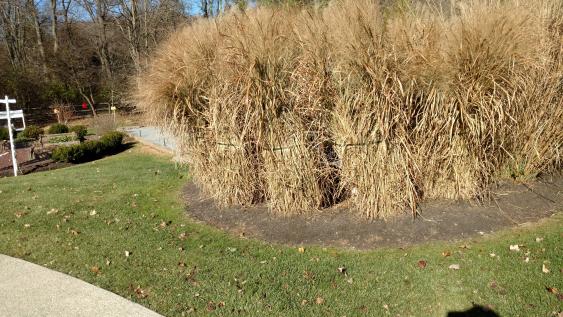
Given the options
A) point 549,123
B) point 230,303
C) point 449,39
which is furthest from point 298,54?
point 549,123

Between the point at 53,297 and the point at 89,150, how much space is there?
1239cm

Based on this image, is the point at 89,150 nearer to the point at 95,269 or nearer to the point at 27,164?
the point at 27,164

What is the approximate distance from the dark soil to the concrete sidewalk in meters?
1.87

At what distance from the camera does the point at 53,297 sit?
379 cm

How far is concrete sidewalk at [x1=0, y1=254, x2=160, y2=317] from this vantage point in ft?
11.5

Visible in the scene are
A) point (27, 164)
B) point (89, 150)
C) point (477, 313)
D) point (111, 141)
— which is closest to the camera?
point (477, 313)

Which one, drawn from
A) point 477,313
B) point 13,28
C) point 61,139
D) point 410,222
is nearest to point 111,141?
point 61,139

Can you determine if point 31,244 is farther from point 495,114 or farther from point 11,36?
point 11,36

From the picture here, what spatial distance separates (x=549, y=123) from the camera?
18.4ft

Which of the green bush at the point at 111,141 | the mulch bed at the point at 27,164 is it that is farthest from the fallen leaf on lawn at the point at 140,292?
the green bush at the point at 111,141

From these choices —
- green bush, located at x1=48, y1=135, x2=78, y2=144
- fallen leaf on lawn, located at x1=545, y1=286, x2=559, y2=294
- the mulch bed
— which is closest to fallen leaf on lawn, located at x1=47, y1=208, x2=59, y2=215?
fallen leaf on lawn, located at x1=545, y1=286, x2=559, y2=294

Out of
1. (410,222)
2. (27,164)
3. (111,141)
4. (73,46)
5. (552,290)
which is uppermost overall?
(73,46)

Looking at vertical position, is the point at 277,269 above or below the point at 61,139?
above

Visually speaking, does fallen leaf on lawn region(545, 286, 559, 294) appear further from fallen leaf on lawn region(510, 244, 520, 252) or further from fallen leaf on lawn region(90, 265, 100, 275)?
fallen leaf on lawn region(90, 265, 100, 275)
